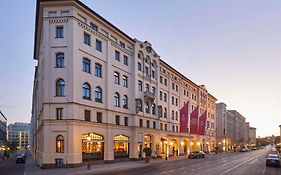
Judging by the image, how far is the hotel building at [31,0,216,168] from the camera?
4641cm

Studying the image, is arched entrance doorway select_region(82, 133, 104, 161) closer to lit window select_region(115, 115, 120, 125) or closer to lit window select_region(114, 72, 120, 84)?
lit window select_region(115, 115, 120, 125)

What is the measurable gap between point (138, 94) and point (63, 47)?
21605 mm

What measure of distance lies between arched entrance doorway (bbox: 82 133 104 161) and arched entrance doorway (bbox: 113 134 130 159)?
4151mm

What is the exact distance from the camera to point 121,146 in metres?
59.5

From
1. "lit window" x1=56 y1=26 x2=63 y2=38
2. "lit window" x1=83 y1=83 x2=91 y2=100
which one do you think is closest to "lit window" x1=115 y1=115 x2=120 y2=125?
"lit window" x1=83 y1=83 x2=91 y2=100

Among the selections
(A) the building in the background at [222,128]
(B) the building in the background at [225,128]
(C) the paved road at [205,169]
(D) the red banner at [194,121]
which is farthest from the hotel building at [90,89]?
(B) the building in the background at [225,128]

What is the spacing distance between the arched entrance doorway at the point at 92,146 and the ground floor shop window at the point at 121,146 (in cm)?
436

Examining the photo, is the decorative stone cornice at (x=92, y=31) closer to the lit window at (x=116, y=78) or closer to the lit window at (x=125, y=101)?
the lit window at (x=116, y=78)

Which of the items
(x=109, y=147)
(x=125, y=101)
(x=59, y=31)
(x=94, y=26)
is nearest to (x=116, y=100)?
(x=125, y=101)

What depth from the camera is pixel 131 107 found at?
63.6m

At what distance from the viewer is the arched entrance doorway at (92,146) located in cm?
4906

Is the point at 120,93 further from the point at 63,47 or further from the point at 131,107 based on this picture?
the point at 63,47

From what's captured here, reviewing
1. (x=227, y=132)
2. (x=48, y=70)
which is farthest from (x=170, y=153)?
(x=227, y=132)

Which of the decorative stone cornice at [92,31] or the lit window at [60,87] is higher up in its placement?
the decorative stone cornice at [92,31]
